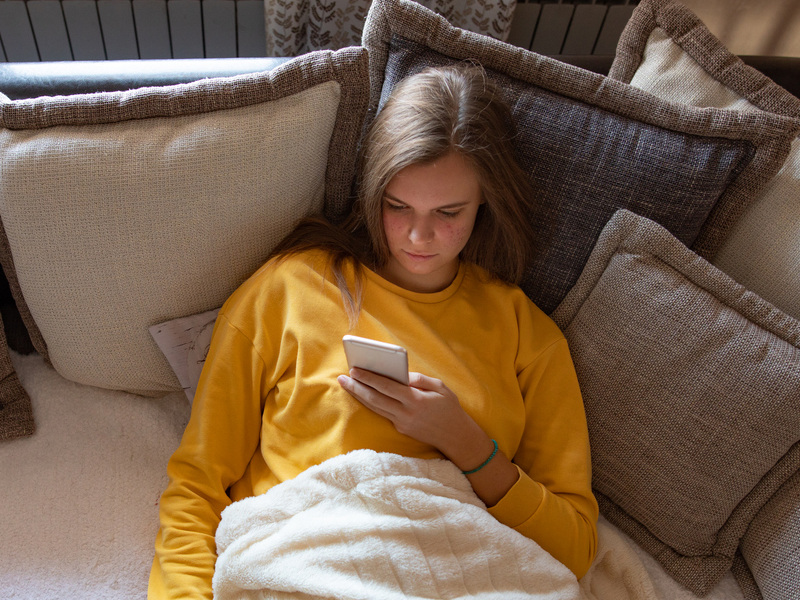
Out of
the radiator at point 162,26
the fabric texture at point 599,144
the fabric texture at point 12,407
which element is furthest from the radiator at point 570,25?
the fabric texture at point 12,407

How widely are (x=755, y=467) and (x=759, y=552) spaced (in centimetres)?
15

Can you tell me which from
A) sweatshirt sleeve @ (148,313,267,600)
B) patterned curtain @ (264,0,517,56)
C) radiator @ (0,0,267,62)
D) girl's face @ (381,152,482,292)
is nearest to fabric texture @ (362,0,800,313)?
girl's face @ (381,152,482,292)

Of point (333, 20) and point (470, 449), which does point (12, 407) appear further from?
point (333, 20)

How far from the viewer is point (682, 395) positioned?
98 centimetres

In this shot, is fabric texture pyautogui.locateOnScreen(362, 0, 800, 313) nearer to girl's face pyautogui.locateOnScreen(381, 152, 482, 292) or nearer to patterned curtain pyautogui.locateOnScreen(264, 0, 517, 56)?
girl's face pyautogui.locateOnScreen(381, 152, 482, 292)

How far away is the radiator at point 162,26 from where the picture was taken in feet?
5.42

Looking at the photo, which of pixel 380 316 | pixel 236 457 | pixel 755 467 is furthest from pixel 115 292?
pixel 755 467

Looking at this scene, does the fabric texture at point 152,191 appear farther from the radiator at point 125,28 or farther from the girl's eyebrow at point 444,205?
the radiator at point 125,28

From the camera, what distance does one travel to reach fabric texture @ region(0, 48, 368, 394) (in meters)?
0.91

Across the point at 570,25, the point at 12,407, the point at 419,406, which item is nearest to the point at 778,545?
the point at 419,406

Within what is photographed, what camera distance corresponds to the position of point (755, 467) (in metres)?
0.96

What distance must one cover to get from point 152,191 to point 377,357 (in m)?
0.44

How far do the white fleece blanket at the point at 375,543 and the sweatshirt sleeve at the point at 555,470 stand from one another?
39 mm

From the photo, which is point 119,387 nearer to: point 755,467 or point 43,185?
point 43,185
